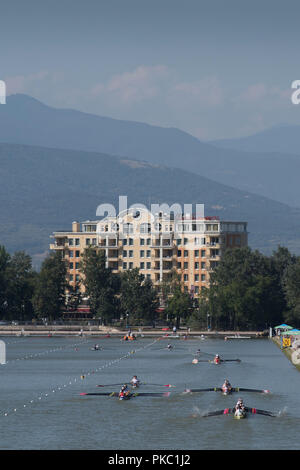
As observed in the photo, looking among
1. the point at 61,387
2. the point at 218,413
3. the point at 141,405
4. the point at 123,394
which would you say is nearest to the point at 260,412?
the point at 218,413

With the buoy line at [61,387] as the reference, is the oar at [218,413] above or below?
below

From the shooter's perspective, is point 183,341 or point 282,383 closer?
point 282,383

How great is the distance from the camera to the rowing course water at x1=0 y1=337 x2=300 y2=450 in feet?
243

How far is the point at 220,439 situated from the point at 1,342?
124657mm

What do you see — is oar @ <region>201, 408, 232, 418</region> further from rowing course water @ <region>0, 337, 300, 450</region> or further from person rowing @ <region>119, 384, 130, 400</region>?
person rowing @ <region>119, 384, 130, 400</region>

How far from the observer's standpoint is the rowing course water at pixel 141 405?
2916 inches

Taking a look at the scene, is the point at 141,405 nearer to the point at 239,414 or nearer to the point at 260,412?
the point at 260,412

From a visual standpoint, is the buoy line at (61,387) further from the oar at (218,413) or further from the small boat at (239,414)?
the small boat at (239,414)

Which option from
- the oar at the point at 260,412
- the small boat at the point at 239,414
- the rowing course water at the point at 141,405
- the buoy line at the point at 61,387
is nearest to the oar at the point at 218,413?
the rowing course water at the point at 141,405

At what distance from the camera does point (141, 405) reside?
92.4 meters

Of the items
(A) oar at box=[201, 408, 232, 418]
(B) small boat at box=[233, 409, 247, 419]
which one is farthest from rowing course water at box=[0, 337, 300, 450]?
(A) oar at box=[201, 408, 232, 418]
